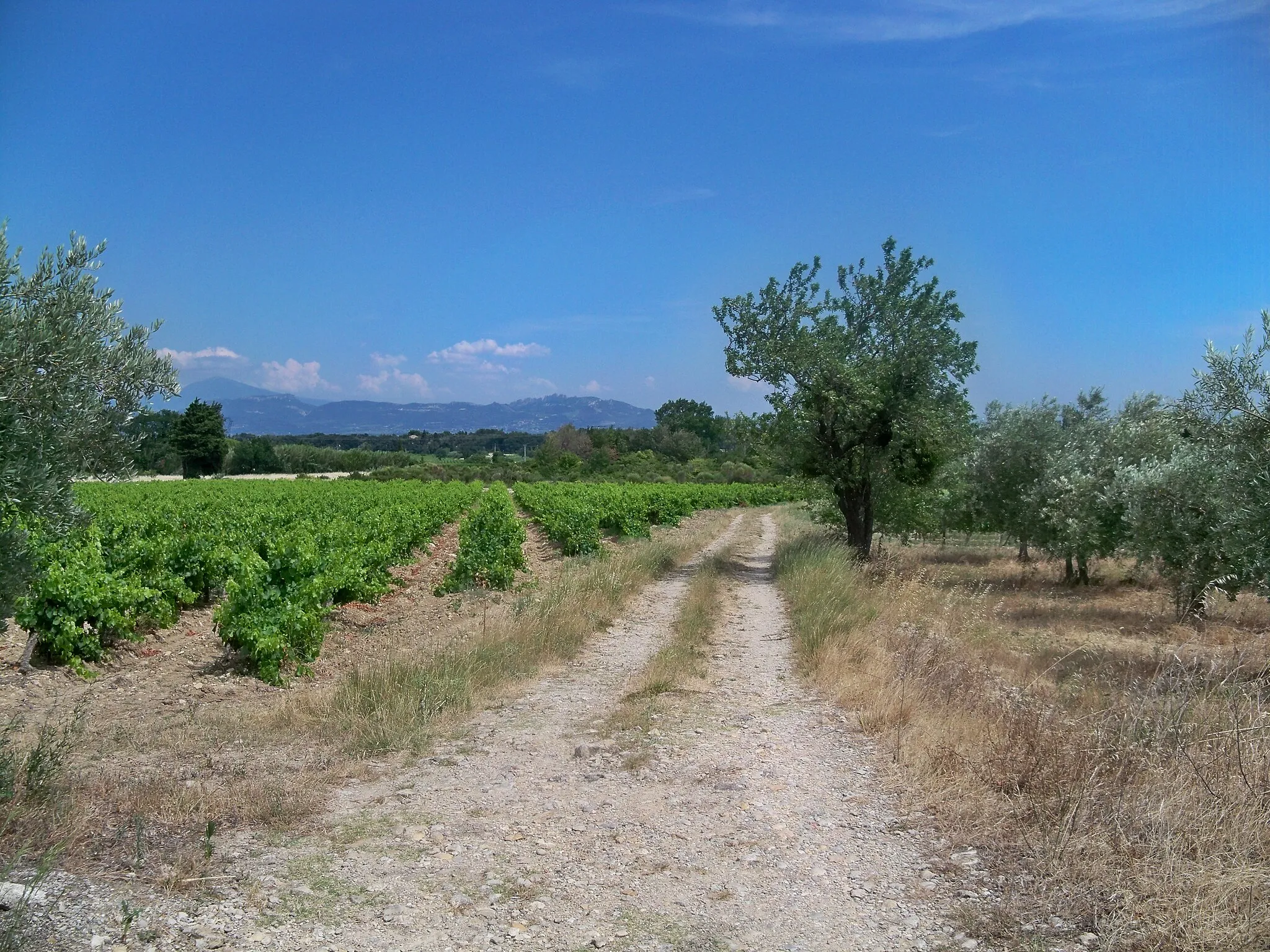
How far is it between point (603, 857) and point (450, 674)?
4269 mm

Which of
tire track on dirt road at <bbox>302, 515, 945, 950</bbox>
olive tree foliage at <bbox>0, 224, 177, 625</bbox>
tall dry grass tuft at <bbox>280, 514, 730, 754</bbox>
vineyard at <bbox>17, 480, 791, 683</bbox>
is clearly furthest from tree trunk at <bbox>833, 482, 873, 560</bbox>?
olive tree foliage at <bbox>0, 224, 177, 625</bbox>

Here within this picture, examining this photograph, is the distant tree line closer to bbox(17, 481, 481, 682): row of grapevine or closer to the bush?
the bush

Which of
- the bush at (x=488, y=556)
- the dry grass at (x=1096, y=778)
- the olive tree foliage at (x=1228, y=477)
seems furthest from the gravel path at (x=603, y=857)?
the bush at (x=488, y=556)

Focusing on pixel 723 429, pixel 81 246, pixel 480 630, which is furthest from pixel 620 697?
pixel 723 429

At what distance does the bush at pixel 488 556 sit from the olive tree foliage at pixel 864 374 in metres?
8.22

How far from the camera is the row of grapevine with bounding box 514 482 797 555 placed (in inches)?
1058

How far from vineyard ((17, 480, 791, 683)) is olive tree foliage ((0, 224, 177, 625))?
441 mm

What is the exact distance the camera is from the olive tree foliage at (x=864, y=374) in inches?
892

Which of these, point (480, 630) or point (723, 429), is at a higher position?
point (723, 429)

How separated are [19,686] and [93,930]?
6.90 meters

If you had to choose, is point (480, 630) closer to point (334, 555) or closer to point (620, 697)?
point (334, 555)

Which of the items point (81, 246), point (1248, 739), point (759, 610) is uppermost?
point (81, 246)

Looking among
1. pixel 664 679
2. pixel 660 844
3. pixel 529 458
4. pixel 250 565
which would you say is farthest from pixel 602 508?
pixel 529 458

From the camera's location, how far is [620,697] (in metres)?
8.99
